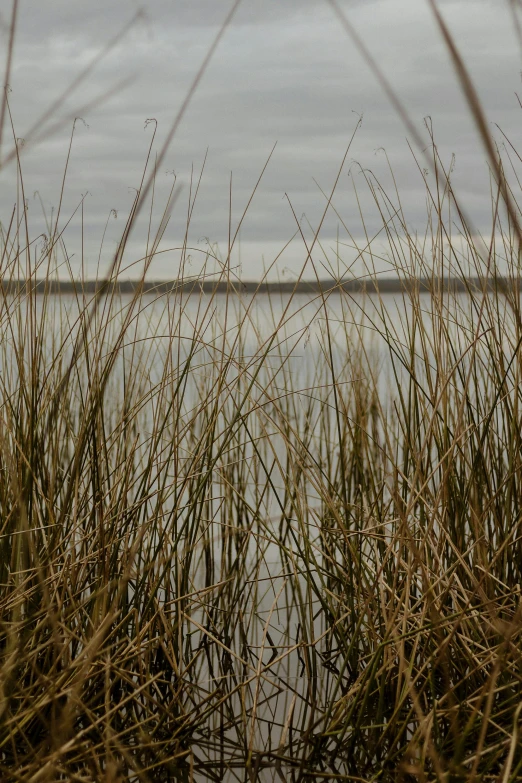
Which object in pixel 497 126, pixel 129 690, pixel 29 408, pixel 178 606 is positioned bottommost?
pixel 129 690

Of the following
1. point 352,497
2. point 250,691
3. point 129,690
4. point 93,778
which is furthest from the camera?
point 352,497

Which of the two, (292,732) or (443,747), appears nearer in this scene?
(443,747)

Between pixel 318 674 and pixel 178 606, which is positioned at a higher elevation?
pixel 178 606

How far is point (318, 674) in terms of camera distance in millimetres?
1393

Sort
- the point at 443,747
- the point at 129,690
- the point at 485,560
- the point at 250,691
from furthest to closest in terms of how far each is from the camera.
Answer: the point at 250,691, the point at 129,690, the point at 485,560, the point at 443,747

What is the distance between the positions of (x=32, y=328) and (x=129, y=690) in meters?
0.59

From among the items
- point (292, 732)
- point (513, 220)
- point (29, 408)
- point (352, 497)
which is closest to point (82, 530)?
point (29, 408)

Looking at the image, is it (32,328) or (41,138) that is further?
(32,328)

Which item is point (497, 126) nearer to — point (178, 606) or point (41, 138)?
point (41, 138)

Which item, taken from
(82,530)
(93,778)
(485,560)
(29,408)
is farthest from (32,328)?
(485,560)

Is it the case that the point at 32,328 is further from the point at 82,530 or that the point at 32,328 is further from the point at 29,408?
the point at 82,530

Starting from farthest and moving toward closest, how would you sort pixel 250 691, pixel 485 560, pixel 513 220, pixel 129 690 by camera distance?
pixel 250 691 < pixel 129 690 < pixel 485 560 < pixel 513 220

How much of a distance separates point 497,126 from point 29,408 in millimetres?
970

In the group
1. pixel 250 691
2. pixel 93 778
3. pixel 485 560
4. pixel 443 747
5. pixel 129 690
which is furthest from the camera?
pixel 250 691
